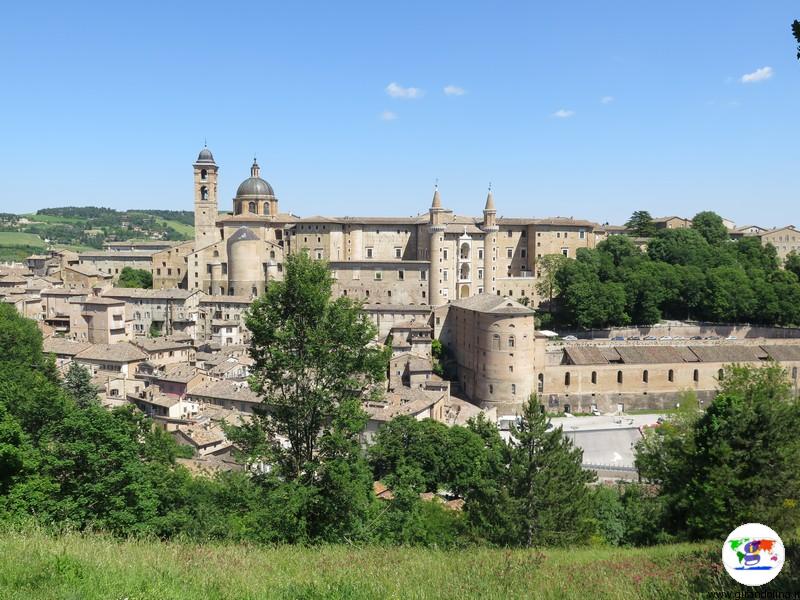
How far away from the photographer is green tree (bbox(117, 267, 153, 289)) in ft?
243

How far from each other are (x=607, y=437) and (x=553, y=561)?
3348 centimetres

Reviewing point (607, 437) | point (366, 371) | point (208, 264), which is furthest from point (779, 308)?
point (366, 371)

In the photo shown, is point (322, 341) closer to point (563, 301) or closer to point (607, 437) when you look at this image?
point (607, 437)

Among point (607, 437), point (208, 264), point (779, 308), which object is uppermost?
point (208, 264)

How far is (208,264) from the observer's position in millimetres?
67688

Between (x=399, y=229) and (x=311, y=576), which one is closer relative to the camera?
(x=311, y=576)

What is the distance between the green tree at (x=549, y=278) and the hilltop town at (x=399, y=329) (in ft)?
4.07

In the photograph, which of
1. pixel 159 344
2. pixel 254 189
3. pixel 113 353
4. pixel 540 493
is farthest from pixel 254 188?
pixel 540 493

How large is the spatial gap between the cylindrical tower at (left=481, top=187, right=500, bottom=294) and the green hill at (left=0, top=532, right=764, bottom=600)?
2218 inches

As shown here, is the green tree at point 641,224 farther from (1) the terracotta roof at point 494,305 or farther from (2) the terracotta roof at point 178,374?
(2) the terracotta roof at point 178,374

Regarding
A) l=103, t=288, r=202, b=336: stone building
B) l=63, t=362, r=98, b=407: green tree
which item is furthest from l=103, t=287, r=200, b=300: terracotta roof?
l=63, t=362, r=98, b=407: green tree

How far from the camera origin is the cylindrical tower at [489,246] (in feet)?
220

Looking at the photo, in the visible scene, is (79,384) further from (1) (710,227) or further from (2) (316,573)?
(1) (710,227)

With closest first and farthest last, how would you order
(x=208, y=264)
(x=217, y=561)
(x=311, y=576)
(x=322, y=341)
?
(x=311, y=576), (x=217, y=561), (x=322, y=341), (x=208, y=264)
